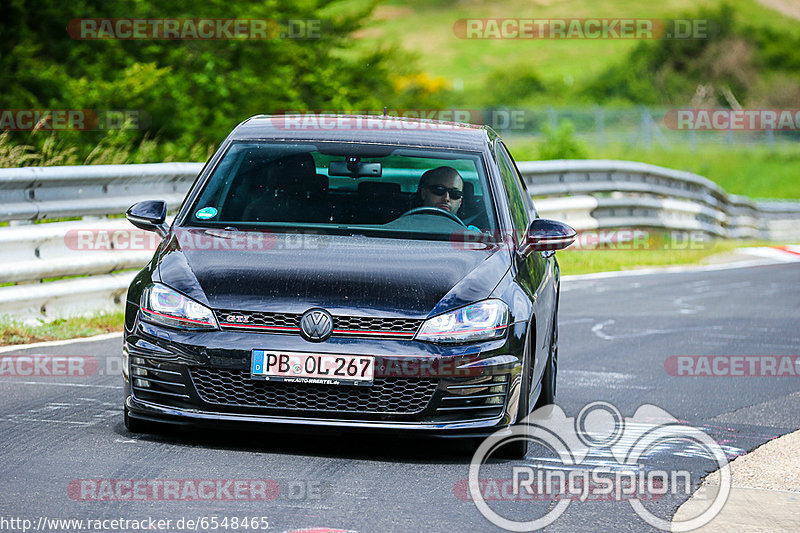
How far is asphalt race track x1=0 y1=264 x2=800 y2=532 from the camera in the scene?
5.13 m

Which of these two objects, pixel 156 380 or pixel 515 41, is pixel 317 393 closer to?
pixel 156 380

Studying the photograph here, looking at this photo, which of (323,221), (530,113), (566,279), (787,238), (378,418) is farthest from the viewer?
(530,113)

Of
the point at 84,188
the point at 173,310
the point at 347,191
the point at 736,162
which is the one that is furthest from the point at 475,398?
the point at 736,162

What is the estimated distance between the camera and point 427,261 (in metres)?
6.35

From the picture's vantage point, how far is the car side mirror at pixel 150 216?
6.98 meters

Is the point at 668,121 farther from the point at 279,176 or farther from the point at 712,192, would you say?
the point at 279,176

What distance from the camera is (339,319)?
596 centimetres

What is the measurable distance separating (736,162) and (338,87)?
16270 mm

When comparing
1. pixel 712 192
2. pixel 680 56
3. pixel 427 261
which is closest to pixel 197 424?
pixel 427 261

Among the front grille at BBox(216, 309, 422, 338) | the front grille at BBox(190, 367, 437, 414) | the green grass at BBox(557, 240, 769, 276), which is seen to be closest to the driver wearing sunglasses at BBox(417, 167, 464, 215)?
the front grille at BBox(216, 309, 422, 338)

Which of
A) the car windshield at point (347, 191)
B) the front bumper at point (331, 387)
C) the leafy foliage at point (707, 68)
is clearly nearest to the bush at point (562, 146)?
the car windshield at point (347, 191)

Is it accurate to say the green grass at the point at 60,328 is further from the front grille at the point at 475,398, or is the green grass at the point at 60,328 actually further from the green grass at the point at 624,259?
the green grass at the point at 624,259

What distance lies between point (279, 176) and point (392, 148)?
0.61 metres

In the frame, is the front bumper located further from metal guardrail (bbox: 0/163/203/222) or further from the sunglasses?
metal guardrail (bbox: 0/163/203/222)
